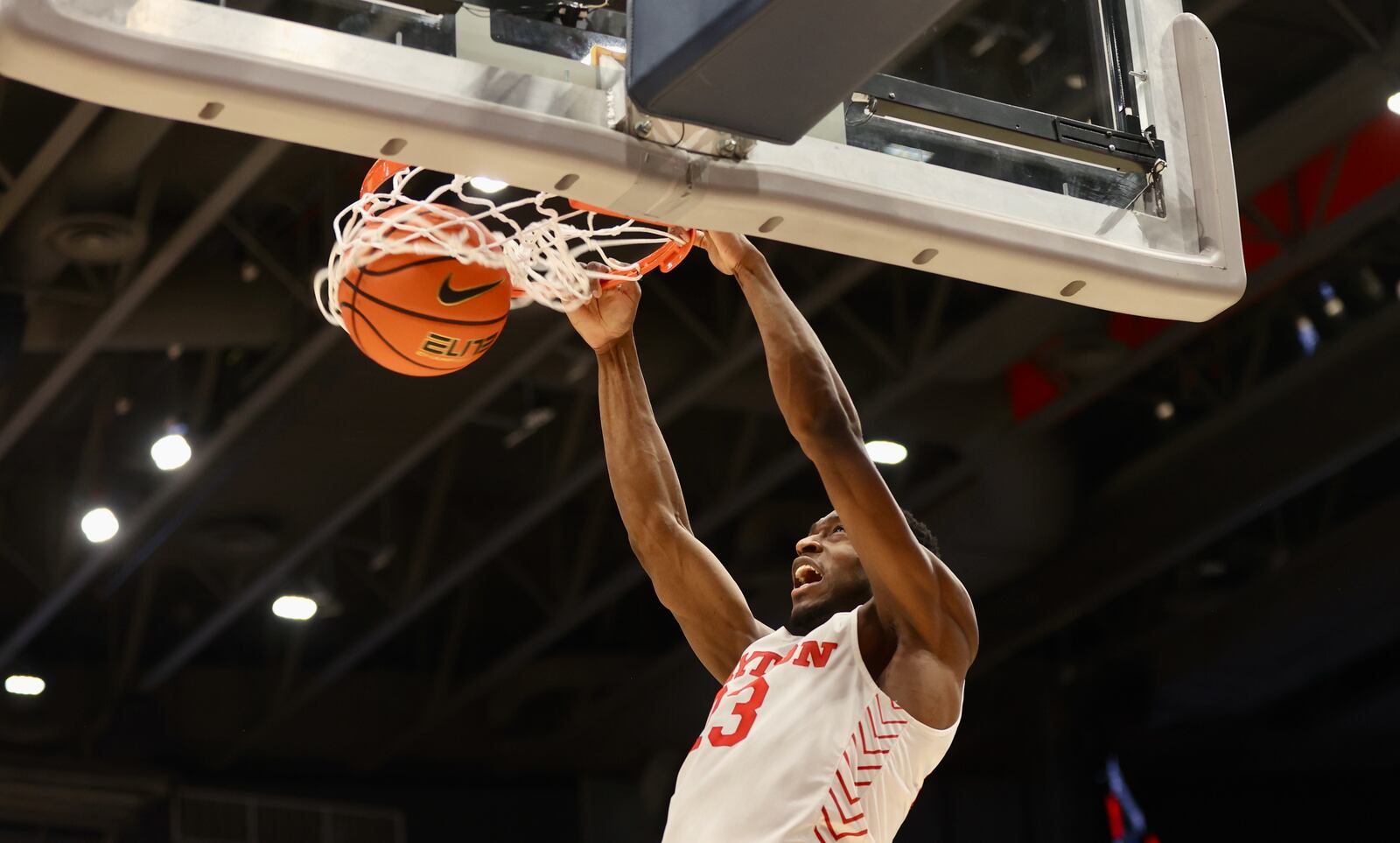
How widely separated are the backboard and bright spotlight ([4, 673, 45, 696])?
8716 mm

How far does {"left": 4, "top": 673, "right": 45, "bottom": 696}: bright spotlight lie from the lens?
34.2 feet

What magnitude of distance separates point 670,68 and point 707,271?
6055mm

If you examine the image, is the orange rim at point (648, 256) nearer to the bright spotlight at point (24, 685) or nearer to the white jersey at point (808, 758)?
the white jersey at point (808, 758)

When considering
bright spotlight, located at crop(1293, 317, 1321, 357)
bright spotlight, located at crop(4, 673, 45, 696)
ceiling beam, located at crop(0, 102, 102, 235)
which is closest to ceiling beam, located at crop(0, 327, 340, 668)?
bright spotlight, located at crop(4, 673, 45, 696)

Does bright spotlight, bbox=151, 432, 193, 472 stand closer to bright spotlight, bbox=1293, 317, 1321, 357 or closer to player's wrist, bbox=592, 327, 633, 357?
player's wrist, bbox=592, 327, 633, 357

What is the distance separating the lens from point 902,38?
2.46 m

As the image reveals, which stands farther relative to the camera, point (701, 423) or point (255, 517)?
point (701, 423)

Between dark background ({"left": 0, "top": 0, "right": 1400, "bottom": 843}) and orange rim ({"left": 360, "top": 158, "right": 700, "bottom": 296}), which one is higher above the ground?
dark background ({"left": 0, "top": 0, "right": 1400, "bottom": 843})

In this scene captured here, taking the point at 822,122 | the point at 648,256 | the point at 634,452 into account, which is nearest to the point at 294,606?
the point at 634,452

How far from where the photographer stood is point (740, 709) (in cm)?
323

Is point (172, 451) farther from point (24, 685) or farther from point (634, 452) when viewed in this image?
point (634, 452)

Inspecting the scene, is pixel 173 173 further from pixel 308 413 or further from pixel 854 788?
pixel 854 788

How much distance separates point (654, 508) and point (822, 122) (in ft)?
4.01

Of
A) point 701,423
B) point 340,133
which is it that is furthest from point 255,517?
point 340,133
